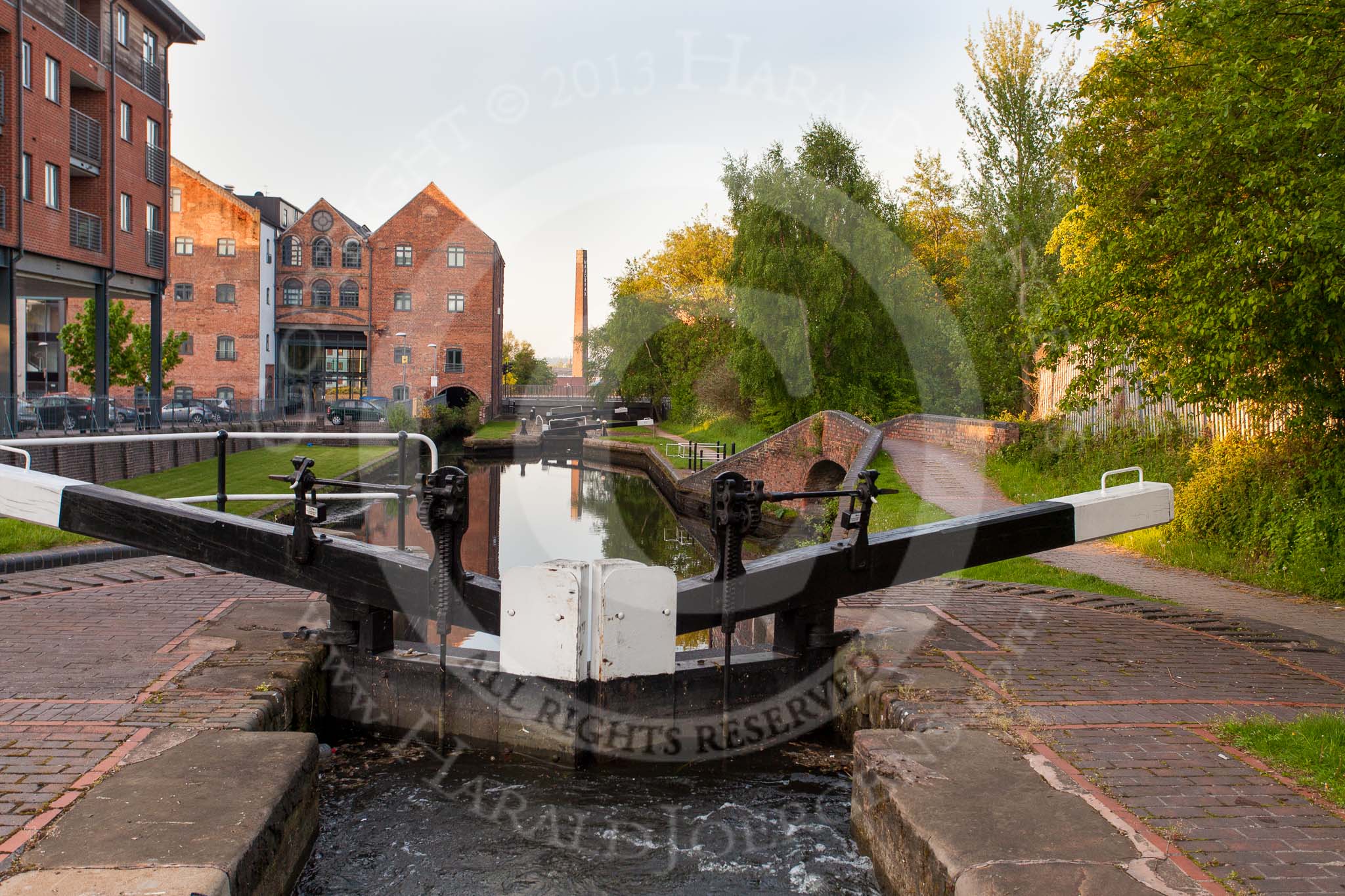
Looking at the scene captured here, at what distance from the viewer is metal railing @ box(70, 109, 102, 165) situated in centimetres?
2409

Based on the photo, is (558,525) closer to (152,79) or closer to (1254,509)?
(1254,509)

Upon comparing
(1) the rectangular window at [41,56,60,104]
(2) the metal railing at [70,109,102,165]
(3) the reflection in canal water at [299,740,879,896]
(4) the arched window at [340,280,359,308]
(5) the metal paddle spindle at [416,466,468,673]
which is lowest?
(3) the reflection in canal water at [299,740,879,896]

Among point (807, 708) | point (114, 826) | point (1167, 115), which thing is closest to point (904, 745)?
point (807, 708)

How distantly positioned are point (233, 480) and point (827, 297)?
18.0 m

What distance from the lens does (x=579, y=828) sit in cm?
529

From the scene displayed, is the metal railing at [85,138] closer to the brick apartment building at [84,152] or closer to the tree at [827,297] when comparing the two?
the brick apartment building at [84,152]

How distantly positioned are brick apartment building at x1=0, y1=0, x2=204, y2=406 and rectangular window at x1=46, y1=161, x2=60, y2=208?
25mm

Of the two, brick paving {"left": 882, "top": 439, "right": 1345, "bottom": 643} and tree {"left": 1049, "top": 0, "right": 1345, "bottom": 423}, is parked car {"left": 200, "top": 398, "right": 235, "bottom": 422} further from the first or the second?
tree {"left": 1049, "top": 0, "right": 1345, "bottom": 423}

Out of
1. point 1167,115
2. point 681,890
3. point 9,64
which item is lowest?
point 681,890

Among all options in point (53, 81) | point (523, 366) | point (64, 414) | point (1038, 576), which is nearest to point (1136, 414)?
point (1038, 576)

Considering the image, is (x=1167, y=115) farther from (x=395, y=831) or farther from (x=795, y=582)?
(x=395, y=831)

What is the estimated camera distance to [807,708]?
6688 millimetres

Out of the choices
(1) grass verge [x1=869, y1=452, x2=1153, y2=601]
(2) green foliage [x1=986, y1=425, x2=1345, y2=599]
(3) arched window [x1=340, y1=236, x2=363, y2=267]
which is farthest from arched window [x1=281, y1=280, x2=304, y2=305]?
(2) green foliage [x1=986, y1=425, x2=1345, y2=599]

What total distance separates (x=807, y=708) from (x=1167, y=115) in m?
6.25
